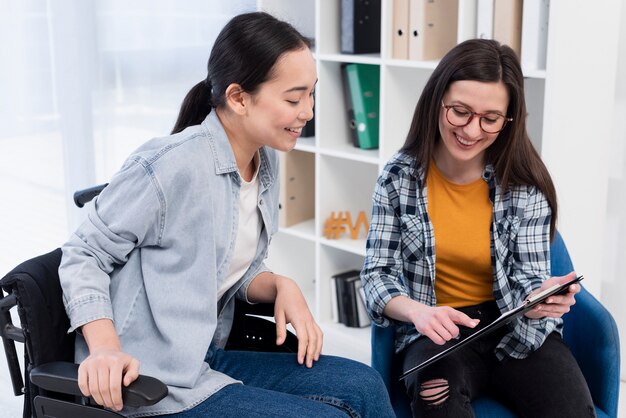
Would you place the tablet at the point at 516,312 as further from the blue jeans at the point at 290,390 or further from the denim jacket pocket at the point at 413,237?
the denim jacket pocket at the point at 413,237

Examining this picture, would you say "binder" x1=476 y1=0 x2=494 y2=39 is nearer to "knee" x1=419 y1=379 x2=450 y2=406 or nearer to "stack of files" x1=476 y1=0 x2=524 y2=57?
"stack of files" x1=476 y1=0 x2=524 y2=57

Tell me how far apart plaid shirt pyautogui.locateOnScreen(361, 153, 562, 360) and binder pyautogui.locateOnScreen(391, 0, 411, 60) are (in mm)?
892

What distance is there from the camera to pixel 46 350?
1390 mm

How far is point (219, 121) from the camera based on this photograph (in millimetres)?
1585

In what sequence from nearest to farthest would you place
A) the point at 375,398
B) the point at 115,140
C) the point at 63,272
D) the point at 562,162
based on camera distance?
1. the point at 63,272
2. the point at 375,398
3. the point at 562,162
4. the point at 115,140

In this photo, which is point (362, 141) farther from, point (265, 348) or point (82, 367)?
point (82, 367)

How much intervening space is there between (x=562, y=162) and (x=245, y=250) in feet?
3.65

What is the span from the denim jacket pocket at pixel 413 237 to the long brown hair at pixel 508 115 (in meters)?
0.12

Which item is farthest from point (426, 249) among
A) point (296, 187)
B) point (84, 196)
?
point (296, 187)

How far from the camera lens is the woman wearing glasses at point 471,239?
169 cm

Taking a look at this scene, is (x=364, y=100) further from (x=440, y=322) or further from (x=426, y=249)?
(x=440, y=322)

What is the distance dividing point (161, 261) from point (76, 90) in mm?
1764

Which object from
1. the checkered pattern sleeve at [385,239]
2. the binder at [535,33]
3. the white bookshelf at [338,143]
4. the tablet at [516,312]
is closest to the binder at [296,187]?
the white bookshelf at [338,143]

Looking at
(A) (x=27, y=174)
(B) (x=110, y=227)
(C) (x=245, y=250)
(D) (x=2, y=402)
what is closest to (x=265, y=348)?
(C) (x=245, y=250)
